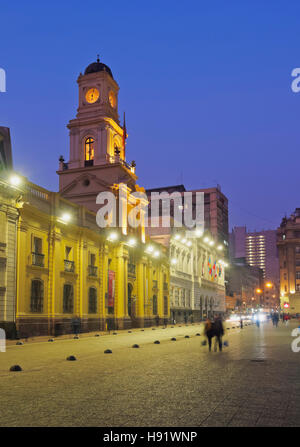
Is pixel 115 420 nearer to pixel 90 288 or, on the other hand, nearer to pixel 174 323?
pixel 90 288

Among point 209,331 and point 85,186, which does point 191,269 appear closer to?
point 85,186

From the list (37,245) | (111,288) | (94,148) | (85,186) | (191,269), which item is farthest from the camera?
(191,269)

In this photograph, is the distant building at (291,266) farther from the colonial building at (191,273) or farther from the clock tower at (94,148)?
the clock tower at (94,148)

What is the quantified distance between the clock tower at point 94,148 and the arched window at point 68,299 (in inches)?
722

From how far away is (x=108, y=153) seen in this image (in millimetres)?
55812

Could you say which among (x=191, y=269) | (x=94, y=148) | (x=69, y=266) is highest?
(x=94, y=148)

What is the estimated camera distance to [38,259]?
32.8 meters

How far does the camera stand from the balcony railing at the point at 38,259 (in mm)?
32306

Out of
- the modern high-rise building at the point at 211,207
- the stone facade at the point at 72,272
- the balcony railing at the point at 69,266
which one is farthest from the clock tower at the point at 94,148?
the modern high-rise building at the point at 211,207

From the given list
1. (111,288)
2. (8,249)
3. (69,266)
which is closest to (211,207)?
(111,288)

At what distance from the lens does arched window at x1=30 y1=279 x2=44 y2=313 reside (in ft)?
105

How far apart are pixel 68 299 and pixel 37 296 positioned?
461 cm

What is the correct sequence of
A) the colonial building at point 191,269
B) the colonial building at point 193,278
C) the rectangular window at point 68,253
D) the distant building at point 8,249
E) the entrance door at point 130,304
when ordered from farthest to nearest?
1. the colonial building at point 193,278
2. the colonial building at point 191,269
3. the entrance door at point 130,304
4. the rectangular window at point 68,253
5. the distant building at point 8,249

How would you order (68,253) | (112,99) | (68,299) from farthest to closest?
(112,99) < (68,253) < (68,299)
